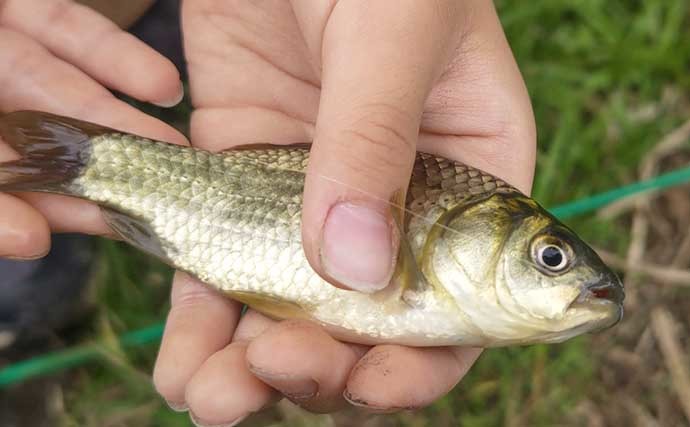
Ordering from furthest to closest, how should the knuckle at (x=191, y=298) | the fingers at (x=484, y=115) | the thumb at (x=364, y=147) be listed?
the fingers at (x=484, y=115)
the knuckle at (x=191, y=298)
the thumb at (x=364, y=147)

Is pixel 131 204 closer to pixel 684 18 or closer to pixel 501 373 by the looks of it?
pixel 501 373

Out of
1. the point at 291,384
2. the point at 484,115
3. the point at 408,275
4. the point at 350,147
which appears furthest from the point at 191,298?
the point at 484,115

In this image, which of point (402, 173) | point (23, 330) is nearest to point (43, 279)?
point (23, 330)

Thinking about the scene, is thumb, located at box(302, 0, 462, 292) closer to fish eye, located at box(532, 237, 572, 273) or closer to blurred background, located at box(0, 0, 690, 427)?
fish eye, located at box(532, 237, 572, 273)

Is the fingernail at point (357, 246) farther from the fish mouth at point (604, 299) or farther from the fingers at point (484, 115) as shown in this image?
the fingers at point (484, 115)

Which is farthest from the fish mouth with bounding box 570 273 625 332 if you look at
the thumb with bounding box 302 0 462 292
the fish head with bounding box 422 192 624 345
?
the thumb with bounding box 302 0 462 292

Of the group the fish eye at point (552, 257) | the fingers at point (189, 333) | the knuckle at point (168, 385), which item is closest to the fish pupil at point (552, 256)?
the fish eye at point (552, 257)
